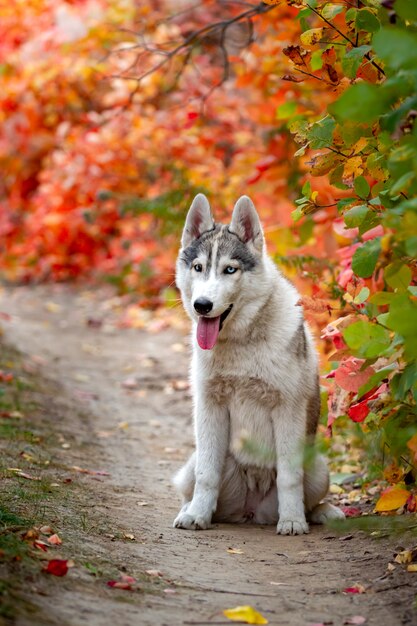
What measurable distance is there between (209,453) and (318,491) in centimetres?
65

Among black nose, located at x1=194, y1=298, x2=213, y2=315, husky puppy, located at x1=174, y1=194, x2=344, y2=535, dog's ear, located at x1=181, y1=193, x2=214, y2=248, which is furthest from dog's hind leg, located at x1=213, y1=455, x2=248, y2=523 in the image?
dog's ear, located at x1=181, y1=193, x2=214, y2=248

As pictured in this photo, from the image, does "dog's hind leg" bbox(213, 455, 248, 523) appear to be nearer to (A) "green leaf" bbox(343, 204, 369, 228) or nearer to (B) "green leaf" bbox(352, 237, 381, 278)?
(A) "green leaf" bbox(343, 204, 369, 228)

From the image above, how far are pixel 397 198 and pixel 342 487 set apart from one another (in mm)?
2821

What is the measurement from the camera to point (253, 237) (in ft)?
17.1

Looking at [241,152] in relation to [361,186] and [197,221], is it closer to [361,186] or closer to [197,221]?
[197,221]

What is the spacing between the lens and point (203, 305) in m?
4.92

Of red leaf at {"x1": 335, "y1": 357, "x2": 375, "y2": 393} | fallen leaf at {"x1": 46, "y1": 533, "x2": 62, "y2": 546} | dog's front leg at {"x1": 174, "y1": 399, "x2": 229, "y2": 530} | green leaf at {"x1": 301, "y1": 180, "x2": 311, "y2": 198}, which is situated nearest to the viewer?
fallen leaf at {"x1": 46, "y1": 533, "x2": 62, "y2": 546}

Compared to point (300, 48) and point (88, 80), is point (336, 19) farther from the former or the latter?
point (88, 80)

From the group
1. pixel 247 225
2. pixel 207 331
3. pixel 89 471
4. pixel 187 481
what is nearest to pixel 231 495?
pixel 187 481

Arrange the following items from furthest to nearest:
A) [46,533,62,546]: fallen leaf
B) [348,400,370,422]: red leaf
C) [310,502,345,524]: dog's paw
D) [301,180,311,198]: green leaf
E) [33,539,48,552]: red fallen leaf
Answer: [310,502,345,524]: dog's paw → [348,400,370,422]: red leaf → [301,180,311,198]: green leaf → [46,533,62,546]: fallen leaf → [33,539,48,552]: red fallen leaf

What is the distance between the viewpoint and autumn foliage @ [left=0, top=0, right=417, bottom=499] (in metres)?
3.59

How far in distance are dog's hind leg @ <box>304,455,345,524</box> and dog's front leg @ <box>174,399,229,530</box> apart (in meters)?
0.48

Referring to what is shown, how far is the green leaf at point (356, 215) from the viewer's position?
154 inches

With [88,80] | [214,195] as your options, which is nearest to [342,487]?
[214,195]
